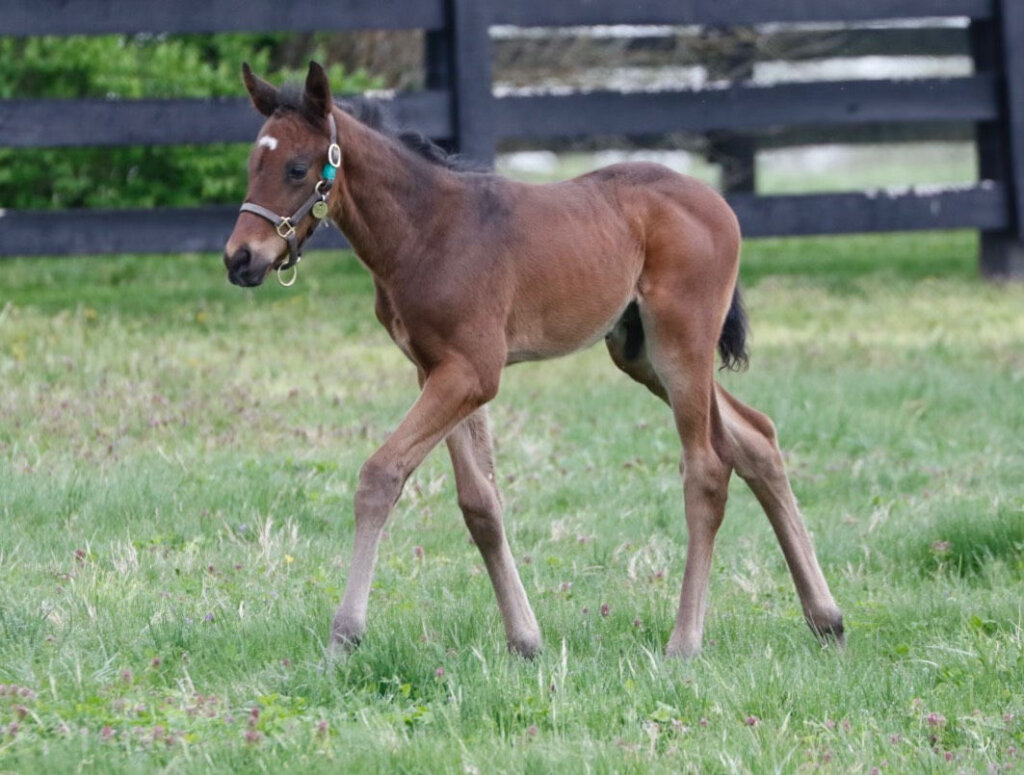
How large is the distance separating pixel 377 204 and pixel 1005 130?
8.97m

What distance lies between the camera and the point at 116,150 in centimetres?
1205

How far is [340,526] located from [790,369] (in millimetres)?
4238

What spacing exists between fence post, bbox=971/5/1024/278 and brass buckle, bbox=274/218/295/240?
912 cm

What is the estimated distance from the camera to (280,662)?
4.33m

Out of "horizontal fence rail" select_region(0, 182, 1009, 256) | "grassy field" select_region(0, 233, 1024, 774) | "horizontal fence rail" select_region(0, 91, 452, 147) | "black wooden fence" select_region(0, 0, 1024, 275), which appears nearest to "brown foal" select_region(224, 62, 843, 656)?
"grassy field" select_region(0, 233, 1024, 774)

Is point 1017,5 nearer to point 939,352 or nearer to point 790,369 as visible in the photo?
point 939,352

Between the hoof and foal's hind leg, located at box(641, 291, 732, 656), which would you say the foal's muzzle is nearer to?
foal's hind leg, located at box(641, 291, 732, 656)

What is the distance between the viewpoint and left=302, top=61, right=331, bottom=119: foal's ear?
447 cm

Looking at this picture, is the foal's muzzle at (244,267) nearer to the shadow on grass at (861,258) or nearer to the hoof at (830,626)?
the hoof at (830,626)

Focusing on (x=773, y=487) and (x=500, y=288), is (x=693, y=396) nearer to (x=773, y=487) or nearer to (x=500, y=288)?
(x=773, y=487)

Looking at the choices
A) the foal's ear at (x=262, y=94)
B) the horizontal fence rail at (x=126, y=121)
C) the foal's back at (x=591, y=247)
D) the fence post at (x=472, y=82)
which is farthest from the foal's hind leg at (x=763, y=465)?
the fence post at (x=472, y=82)

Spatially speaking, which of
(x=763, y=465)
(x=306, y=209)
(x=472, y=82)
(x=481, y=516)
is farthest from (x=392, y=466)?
(x=472, y=82)

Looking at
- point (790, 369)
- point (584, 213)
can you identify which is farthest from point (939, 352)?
point (584, 213)

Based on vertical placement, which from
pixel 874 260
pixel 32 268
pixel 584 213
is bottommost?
pixel 874 260
